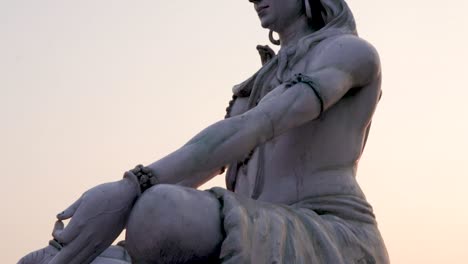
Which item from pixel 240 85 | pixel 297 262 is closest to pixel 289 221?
pixel 297 262

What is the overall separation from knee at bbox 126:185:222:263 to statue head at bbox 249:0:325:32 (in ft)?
7.19

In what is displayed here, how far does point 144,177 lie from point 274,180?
145 centimetres

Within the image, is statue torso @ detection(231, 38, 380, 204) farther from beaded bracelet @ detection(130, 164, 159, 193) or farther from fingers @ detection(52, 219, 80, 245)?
fingers @ detection(52, 219, 80, 245)

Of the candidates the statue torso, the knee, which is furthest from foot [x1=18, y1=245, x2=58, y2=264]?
the knee

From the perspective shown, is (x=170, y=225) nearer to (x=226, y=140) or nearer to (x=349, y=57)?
(x=226, y=140)

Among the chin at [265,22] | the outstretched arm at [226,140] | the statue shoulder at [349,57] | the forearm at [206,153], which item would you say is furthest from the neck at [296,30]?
the forearm at [206,153]

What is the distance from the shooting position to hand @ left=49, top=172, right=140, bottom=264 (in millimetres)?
6203

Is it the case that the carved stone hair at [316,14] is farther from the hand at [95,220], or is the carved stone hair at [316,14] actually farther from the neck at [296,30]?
the hand at [95,220]

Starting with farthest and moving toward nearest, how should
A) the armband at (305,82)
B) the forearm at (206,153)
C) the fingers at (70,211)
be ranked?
1. the armband at (305,82)
2. the forearm at (206,153)
3. the fingers at (70,211)

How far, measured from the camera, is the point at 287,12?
26.6 ft

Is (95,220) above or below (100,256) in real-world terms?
above

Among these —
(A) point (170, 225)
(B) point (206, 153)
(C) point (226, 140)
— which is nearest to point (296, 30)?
(C) point (226, 140)

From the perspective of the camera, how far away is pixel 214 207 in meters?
6.31

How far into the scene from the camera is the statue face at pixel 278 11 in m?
8.05
